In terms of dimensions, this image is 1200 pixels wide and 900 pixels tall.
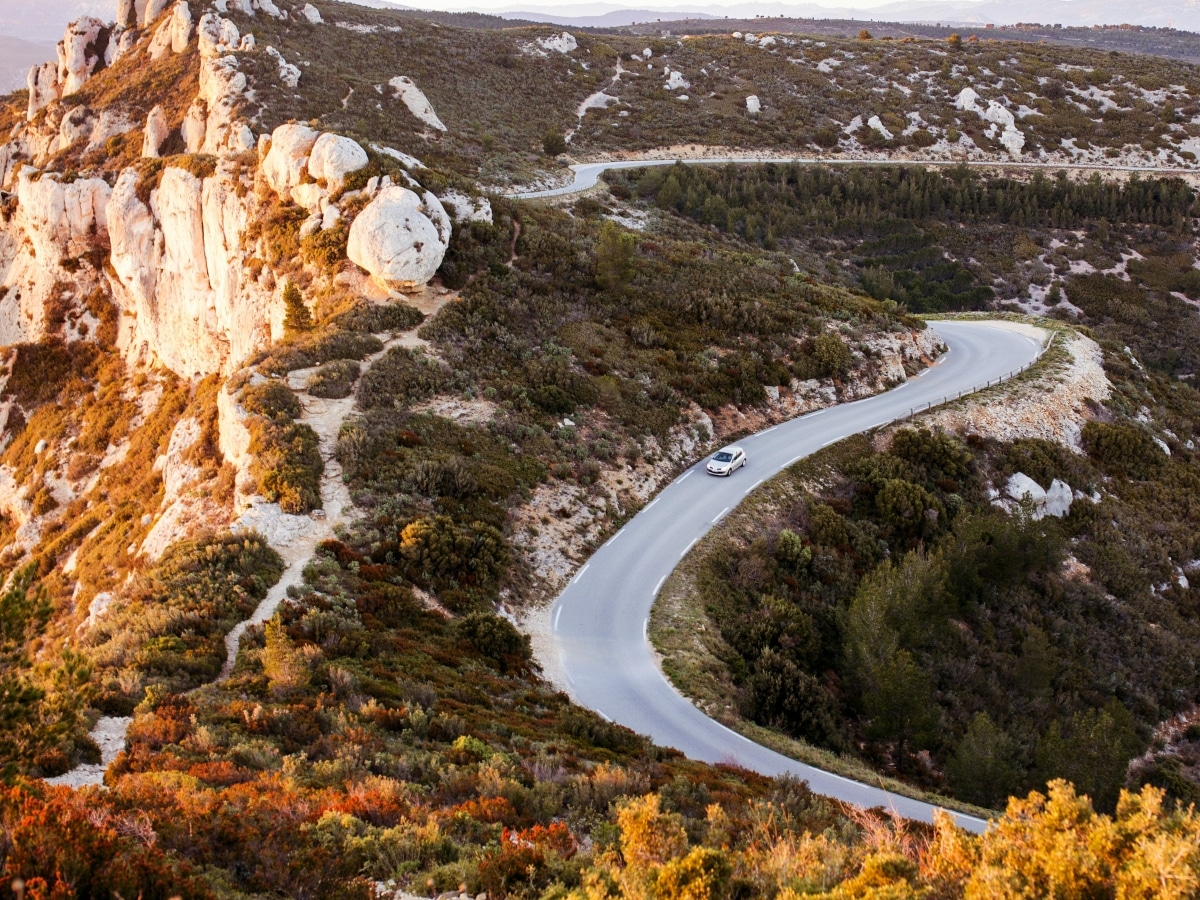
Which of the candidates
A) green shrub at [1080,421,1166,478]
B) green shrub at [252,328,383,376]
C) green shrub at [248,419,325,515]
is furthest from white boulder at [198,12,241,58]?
green shrub at [1080,421,1166,478]

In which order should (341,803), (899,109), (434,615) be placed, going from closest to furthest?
(341,803)
(434,615)
(899,109)

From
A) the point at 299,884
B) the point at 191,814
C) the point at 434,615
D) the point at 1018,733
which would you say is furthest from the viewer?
the point at 1018,733

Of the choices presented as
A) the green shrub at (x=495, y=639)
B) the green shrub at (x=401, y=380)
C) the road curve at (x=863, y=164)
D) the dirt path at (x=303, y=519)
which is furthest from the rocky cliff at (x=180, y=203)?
the road curve at (x=863, y=164)

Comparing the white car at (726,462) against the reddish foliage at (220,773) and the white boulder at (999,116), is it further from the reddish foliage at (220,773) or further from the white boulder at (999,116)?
the white boulder at (999,116)

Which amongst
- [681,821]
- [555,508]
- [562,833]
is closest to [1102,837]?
[681,821]

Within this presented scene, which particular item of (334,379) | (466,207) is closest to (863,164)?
(466,207)

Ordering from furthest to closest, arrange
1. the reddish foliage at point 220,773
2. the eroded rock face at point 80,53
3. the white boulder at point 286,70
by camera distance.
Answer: the eroded rock face at point 80,53
the white boulder at point 286,70
the reddish foliage at point 220,773

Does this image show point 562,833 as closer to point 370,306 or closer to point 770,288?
point 370,306
